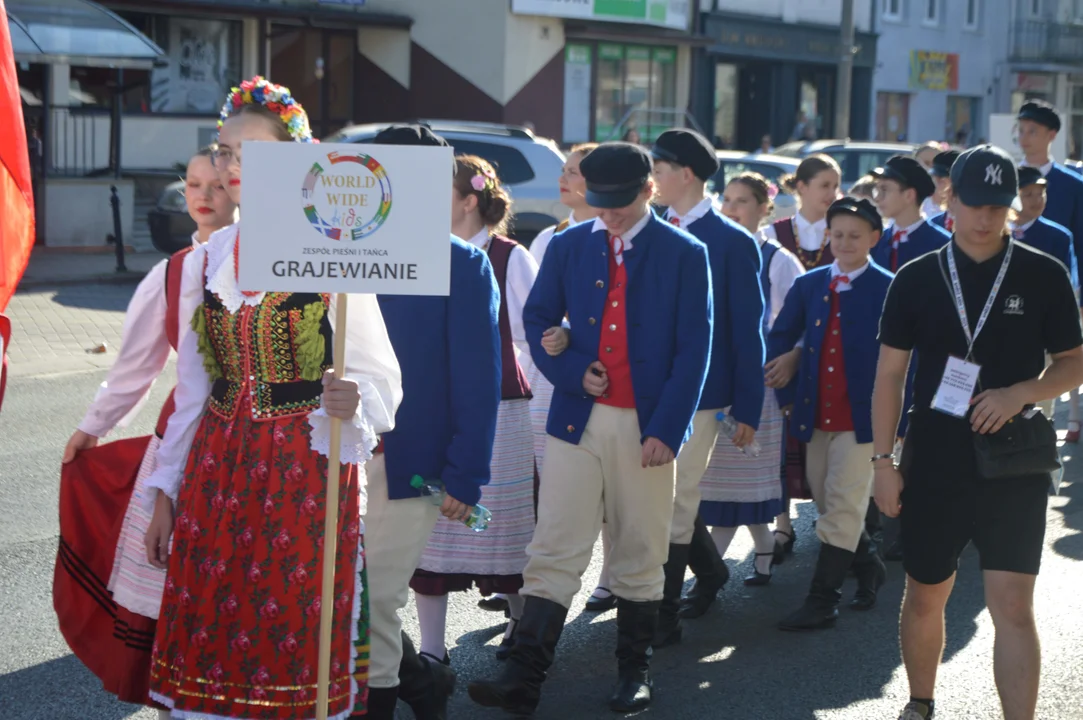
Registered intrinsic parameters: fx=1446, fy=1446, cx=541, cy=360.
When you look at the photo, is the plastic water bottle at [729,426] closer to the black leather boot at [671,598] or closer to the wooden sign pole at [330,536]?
the black leather boot at [671,598]

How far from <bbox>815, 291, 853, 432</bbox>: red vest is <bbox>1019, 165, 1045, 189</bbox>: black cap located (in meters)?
2.27

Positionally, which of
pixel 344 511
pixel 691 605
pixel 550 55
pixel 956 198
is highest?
pixel 550 55

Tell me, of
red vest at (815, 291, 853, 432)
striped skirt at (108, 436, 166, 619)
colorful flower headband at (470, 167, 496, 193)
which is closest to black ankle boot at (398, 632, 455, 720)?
striped skirt at (108, 436, 166, 619)

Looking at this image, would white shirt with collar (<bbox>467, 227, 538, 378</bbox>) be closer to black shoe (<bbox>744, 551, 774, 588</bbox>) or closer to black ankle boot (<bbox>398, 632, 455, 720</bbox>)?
black ankle boot (<bbox>398, 632, 455, 720</bbox>)

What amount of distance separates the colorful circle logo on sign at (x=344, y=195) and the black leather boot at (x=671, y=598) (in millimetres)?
2516

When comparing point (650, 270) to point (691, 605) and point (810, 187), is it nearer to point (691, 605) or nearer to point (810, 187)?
point (691, 605)

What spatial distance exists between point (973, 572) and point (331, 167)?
4306 millimetres

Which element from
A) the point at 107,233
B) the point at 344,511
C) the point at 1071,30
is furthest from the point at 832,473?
the point at 1071,30

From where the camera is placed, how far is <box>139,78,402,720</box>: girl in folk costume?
3.64m

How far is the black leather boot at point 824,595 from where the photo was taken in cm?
584

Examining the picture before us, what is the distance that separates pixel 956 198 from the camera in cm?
435

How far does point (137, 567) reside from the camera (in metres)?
3.99

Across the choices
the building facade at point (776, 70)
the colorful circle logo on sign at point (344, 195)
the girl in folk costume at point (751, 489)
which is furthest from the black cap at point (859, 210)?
the building facade at point (776, 70)

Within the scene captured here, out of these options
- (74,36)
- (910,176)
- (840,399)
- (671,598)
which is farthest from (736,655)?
(74,36)
